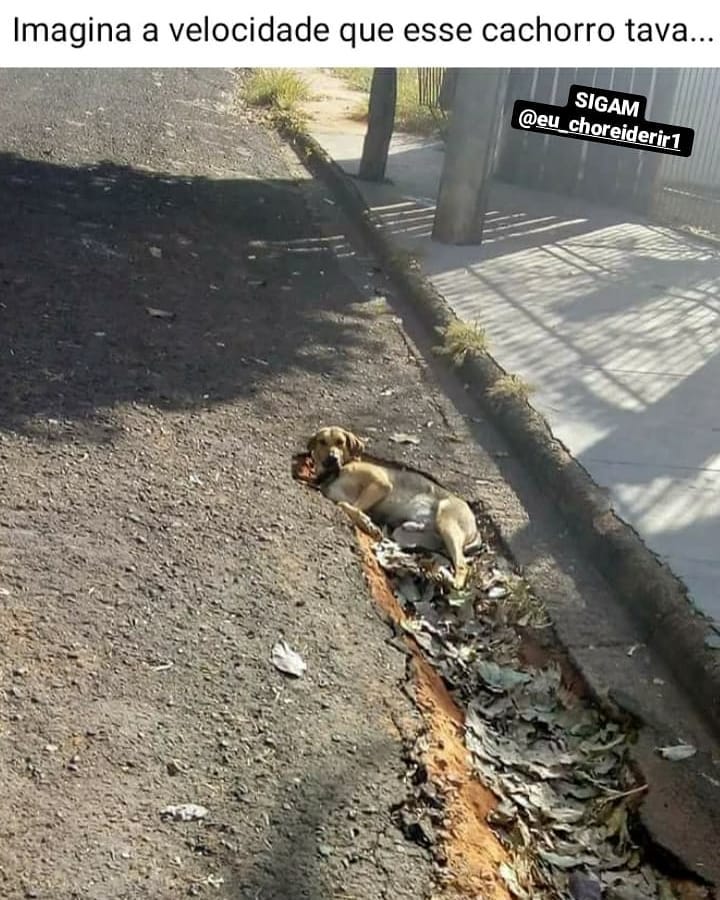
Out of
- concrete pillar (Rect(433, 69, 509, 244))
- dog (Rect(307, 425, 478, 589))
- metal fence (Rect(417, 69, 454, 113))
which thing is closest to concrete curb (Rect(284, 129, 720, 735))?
dog (Rect(307, 425, 478, 589))

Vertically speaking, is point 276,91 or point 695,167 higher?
point 695,167

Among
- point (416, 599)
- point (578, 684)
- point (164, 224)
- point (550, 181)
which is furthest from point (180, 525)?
point (550, 181)

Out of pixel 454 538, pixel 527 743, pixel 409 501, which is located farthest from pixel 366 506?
pixel 527 743

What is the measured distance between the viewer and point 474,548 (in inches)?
218

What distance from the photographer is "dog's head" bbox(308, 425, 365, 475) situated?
5.74 m

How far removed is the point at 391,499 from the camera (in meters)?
5.72

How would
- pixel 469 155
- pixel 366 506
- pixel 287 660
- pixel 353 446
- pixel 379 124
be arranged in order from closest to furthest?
pixel 287 660 < pixel 366 506 < pixel 353 446 < pixel 469 155 < pixel 379 124

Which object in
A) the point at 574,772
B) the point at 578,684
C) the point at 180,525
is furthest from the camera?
the point at 180,525

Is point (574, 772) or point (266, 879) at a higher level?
point (266, 879)

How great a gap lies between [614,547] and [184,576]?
188cm

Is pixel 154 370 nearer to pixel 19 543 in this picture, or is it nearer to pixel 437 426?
pixel 437 426

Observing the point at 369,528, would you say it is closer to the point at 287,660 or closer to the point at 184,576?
the point at 184,576

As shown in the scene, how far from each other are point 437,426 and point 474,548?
50.9 inches

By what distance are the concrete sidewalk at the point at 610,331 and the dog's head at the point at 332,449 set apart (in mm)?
1164
